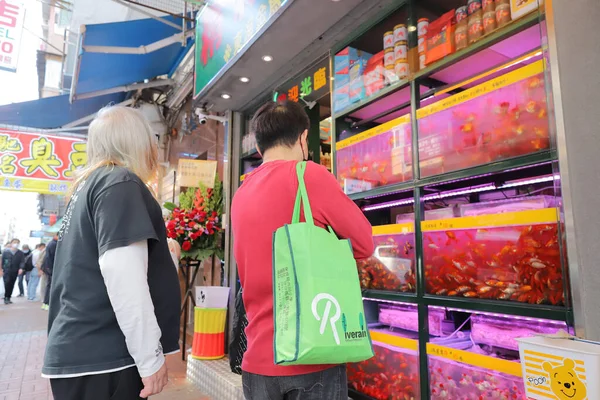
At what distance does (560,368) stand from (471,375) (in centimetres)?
106

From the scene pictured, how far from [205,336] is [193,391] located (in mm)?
548

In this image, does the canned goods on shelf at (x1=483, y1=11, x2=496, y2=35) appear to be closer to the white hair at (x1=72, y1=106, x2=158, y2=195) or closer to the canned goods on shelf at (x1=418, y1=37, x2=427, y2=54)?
the canned goods on shelf at (x1=418, y1=37, x2=427, y2=54)

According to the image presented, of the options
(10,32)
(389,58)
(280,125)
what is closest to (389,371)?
(280,125)

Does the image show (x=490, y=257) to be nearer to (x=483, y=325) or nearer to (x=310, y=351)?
(x=483, y=325)

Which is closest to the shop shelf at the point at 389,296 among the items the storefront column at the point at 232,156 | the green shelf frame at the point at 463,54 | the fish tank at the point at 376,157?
the fish tank at the point at 376,157

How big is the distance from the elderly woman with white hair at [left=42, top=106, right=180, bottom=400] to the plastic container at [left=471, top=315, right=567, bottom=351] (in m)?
1.63

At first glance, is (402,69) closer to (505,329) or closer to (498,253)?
(498,253)

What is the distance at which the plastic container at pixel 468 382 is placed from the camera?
1.88 meters

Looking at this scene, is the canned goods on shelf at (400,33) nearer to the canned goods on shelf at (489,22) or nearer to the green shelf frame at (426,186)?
the green shelf frame at (426,186)

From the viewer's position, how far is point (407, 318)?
2604 millimetres

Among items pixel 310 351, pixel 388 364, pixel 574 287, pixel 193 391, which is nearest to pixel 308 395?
pixel 310 351

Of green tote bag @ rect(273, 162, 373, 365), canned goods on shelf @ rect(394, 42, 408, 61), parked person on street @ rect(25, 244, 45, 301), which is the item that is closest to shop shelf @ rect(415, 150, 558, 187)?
canned goods on shelf @ rect(394, 42, 408, 61)

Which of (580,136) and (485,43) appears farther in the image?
(485,43)

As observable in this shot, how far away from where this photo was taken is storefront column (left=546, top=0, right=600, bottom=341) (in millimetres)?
1491
